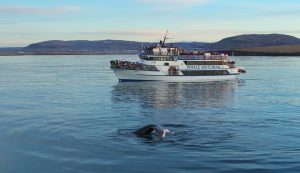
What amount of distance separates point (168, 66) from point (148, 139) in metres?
56.5

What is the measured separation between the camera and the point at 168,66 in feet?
285

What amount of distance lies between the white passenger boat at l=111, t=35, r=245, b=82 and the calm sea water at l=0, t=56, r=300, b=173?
82.2ft

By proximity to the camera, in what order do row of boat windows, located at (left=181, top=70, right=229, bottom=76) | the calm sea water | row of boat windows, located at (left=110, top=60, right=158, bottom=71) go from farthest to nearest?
row of boat windows, located at (left=181, top=70, right=229, bottom=76) < row of boat windows, located at (left=110, top=60, right=158, bottom=71) < the calm sea water

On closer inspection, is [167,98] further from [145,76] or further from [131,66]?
Result: [131,66]

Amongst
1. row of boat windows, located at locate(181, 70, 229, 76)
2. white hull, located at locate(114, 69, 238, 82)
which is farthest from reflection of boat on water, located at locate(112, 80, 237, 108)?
row of boat windows, located at locate(181, 70, 229, 76)

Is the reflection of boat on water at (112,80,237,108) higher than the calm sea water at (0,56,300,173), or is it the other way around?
the calm sea water at (0,56,300,173)

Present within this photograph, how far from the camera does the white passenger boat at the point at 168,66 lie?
281ft

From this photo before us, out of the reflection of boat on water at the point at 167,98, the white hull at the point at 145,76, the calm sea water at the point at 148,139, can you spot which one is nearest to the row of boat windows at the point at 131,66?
the white hull at the point at 145,76

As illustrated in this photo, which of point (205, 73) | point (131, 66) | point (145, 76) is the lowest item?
point (145, 76)

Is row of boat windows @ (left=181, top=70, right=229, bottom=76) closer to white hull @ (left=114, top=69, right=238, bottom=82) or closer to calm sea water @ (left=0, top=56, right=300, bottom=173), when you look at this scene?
white hull @ (left=114, top=69, right=238, bottom=82)

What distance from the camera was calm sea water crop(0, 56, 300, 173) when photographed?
2497 centimetres

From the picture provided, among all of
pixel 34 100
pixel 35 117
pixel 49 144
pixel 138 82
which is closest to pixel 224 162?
pixel 49 144

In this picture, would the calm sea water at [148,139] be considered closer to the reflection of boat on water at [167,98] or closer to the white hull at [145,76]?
the reflection of boat on water at [167,98]

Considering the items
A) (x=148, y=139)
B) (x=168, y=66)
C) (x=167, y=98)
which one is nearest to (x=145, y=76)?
(x=168, y=66)
